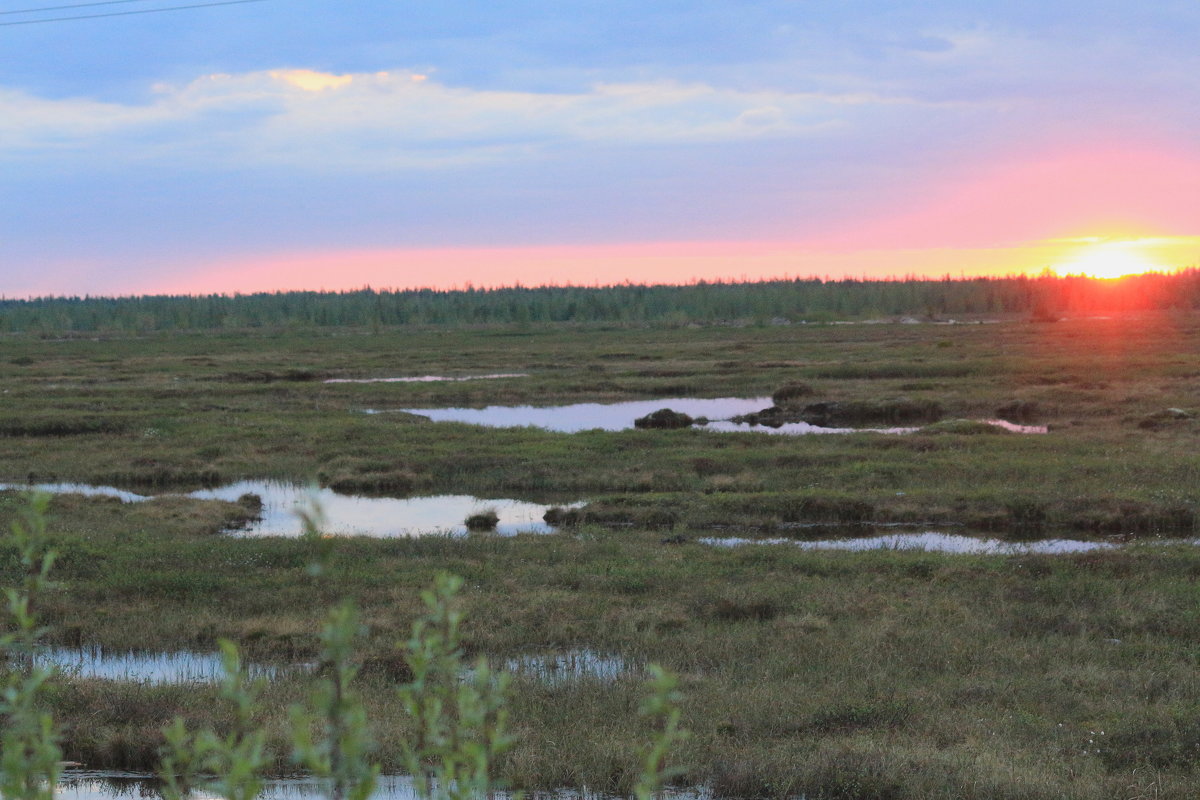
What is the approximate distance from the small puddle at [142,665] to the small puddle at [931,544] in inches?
349

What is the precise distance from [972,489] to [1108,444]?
24.7 feet

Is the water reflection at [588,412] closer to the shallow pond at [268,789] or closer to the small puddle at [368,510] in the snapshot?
the small puddle at [368,510]

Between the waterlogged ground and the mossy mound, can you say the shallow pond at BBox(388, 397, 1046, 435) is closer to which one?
the mossy mound

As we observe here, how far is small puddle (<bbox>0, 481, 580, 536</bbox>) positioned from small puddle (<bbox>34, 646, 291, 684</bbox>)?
258 inches

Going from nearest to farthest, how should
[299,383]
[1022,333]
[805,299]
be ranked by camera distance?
[299,383] → [1022,333] → [805,299]

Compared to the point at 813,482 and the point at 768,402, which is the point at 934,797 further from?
the point at 768,402

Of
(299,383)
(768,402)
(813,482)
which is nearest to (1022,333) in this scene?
(768,402)

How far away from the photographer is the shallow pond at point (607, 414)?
120ft

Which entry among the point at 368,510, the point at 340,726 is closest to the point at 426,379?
the point at 368,510

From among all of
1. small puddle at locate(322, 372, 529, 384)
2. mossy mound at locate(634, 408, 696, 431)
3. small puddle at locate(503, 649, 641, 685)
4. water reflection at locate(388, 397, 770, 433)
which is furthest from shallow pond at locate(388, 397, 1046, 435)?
small puddle at locate(503, 649, 641, 685)

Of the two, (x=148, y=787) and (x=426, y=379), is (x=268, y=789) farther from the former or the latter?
(x=426, y=379)

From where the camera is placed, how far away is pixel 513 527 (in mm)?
21344

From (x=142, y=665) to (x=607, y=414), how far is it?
30.5m

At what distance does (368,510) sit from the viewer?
23.9m
